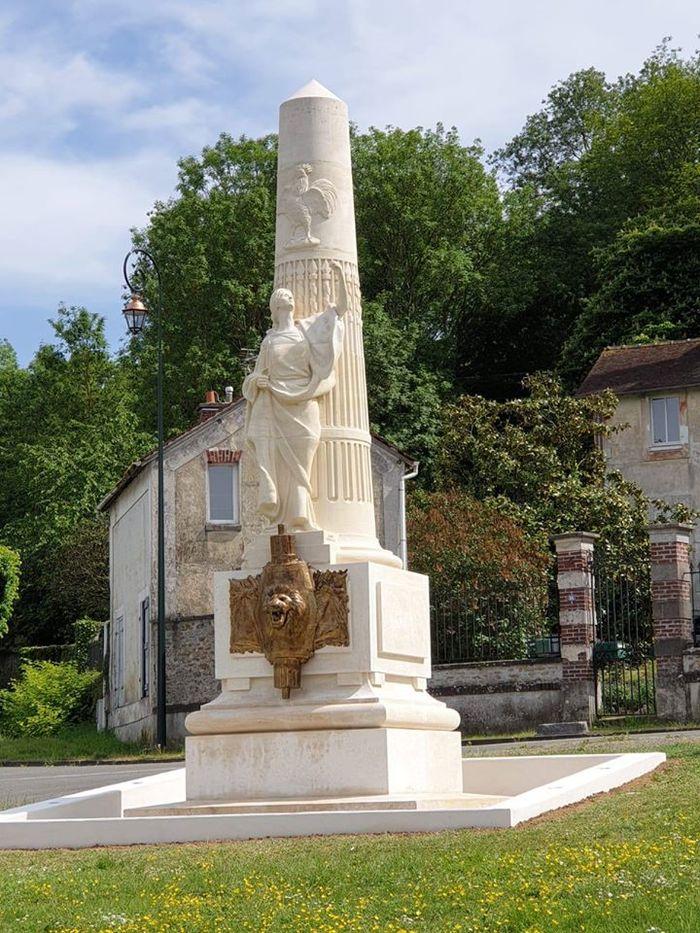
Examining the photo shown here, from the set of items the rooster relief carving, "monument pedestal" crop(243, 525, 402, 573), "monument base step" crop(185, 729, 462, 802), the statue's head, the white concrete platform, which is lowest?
the white concrete platform

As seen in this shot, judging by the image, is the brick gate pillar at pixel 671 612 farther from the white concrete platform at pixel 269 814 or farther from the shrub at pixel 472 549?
the white concrete platform at pixel 269 814

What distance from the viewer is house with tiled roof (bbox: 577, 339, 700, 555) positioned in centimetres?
4441

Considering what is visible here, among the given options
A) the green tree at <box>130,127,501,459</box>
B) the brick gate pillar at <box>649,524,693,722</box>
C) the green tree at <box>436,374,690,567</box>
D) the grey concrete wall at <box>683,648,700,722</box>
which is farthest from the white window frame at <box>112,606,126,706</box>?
the grey concrete wall at <box>683,648,700,722</box>

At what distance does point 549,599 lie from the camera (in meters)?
32.4

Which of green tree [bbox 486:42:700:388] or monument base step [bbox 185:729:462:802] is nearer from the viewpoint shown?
monument base step [bbox 185:729:462:802]

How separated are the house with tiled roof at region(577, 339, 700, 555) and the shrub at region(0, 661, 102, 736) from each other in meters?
15.0

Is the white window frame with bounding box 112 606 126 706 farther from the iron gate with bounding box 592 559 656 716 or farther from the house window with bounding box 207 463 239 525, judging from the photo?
the iron gate with bounding box 592 559 656 716

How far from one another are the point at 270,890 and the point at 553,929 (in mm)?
2208

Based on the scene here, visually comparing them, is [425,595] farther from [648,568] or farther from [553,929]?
[648,568]

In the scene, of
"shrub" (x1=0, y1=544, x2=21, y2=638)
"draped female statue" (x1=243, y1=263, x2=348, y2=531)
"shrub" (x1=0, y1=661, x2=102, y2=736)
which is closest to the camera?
"draped female statue" (x1=243, y1=263, x2=348, y2=531)

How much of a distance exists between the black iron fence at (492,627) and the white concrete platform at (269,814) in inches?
537

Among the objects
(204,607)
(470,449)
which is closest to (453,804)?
(204,607)

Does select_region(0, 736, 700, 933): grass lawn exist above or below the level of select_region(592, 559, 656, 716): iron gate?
below

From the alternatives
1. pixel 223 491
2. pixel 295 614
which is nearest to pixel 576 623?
pixel 223 491
